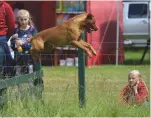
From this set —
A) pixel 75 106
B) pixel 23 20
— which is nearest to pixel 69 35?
pixel 75 106

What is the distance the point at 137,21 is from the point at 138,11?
490 millimetres

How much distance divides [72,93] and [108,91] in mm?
436

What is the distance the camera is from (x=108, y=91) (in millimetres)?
6922

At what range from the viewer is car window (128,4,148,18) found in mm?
18891

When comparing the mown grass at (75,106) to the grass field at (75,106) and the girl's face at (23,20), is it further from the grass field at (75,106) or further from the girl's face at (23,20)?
the girl's face at (23,20)

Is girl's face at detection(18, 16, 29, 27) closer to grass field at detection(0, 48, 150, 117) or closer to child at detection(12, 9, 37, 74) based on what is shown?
child at detection(12, 9, 37, 74)

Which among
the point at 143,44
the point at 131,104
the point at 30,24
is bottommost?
the point at 143,44

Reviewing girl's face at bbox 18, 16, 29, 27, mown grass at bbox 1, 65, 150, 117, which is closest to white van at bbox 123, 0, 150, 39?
girl's face at bbox 18, 16, 29, 27

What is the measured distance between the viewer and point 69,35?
604 cm

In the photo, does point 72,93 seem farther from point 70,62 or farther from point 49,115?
point 70,62

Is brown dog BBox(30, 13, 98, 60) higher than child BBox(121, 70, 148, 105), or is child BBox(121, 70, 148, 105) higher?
brown dog BBox(30, 13, 98, 60)

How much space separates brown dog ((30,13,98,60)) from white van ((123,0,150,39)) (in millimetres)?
12247

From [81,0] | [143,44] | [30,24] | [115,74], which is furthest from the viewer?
[143,44]

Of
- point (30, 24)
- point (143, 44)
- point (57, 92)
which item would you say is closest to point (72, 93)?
point (57, 92)
